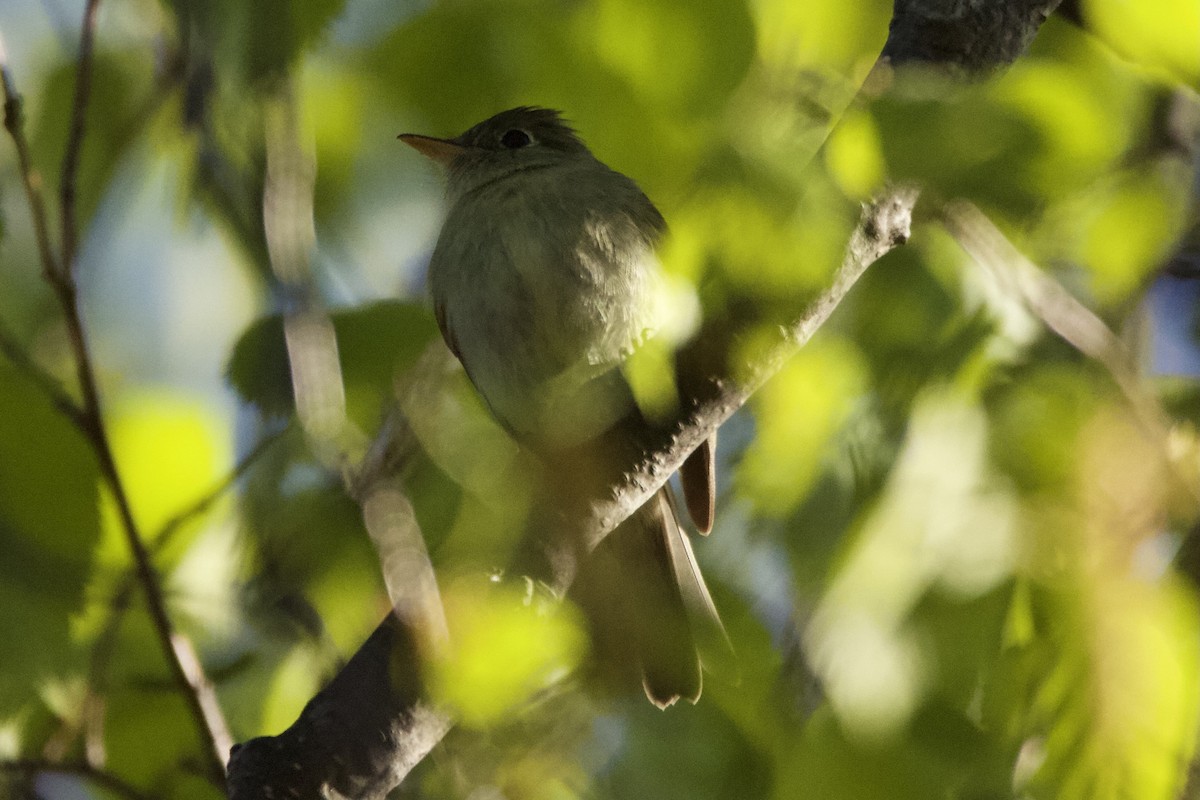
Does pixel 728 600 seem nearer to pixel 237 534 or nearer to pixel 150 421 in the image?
pixel 237 534

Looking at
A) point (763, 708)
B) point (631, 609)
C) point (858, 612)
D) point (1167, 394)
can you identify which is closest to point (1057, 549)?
point (858, 612)

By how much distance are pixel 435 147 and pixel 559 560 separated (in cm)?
171

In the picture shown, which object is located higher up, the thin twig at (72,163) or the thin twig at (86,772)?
the thin twig at (72,163)

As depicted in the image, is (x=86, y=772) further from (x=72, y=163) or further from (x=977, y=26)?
(x=977, y=26)

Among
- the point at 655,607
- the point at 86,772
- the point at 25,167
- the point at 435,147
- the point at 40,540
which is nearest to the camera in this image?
the point at 40,540

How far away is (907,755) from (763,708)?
18.2 inches

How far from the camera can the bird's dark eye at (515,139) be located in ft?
13.9

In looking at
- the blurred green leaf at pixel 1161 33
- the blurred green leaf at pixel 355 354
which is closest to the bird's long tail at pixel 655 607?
the blurred green leaf at pixel 355 354

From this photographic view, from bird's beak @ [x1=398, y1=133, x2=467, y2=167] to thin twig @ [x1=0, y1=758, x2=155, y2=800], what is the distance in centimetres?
160

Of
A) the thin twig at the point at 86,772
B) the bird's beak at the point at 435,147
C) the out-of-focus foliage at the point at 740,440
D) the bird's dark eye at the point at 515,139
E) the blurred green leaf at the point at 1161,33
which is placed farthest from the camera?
the bird's dark eye at the point at 515,139

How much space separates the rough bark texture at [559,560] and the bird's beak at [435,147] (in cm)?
102

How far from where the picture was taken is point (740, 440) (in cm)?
244

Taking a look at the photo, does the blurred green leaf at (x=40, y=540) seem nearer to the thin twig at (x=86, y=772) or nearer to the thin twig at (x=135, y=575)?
the thin twig at (x=135, y=575)

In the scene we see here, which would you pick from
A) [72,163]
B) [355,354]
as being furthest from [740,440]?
[72,163]
